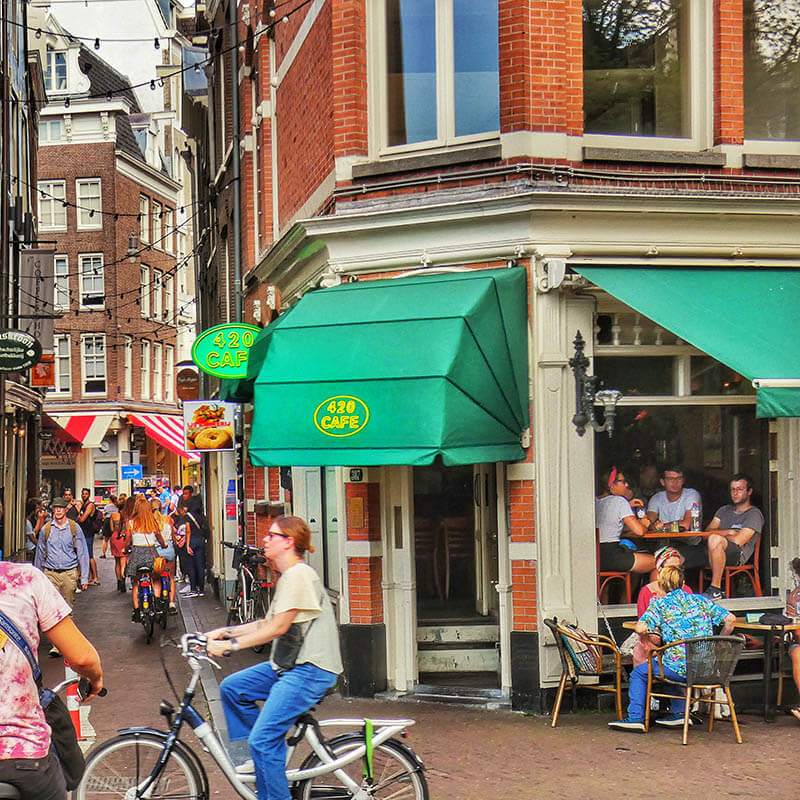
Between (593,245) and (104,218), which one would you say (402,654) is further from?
(104,218)

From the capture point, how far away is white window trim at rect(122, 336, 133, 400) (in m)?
55.7

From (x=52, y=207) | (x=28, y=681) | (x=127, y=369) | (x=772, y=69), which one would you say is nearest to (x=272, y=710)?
(x=28, y=681)

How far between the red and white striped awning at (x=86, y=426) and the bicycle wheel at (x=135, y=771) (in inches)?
1893

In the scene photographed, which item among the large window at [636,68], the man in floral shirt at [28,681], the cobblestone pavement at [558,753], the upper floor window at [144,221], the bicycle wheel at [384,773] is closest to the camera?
the man in floral shirt at [28,681]

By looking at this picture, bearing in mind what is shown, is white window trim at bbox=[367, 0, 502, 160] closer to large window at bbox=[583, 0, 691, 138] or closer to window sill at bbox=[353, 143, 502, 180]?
→ window sill at bbox=[353, 143, 502, 180]

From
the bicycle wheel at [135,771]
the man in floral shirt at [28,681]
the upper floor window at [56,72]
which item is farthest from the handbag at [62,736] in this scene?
the upper floor window at [56,72]

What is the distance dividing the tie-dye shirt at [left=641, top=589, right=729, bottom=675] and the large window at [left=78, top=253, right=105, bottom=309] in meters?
47.8

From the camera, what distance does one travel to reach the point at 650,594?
10.9 metres

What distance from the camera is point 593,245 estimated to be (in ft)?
37.3

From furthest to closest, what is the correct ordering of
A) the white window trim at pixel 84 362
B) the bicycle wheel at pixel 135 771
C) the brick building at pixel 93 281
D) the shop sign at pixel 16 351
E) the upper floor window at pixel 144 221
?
the upper floor window at pixel 144 221
the white window trim at pixel 84 362
the brick building at pixel 93 281
the shop sign at pixel 16 351
the bicycle wheel at pixel 135 771

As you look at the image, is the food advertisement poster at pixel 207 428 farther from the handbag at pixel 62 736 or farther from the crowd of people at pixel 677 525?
the handbag at pixel 62 736

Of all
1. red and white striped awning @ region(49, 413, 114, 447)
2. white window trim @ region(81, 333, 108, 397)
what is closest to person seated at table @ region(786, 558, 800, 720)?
red and white striped awning @ region(49, 413, 114, 447)

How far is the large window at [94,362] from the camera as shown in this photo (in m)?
55.3

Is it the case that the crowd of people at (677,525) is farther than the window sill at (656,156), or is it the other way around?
the crowd of people at (677,525)
